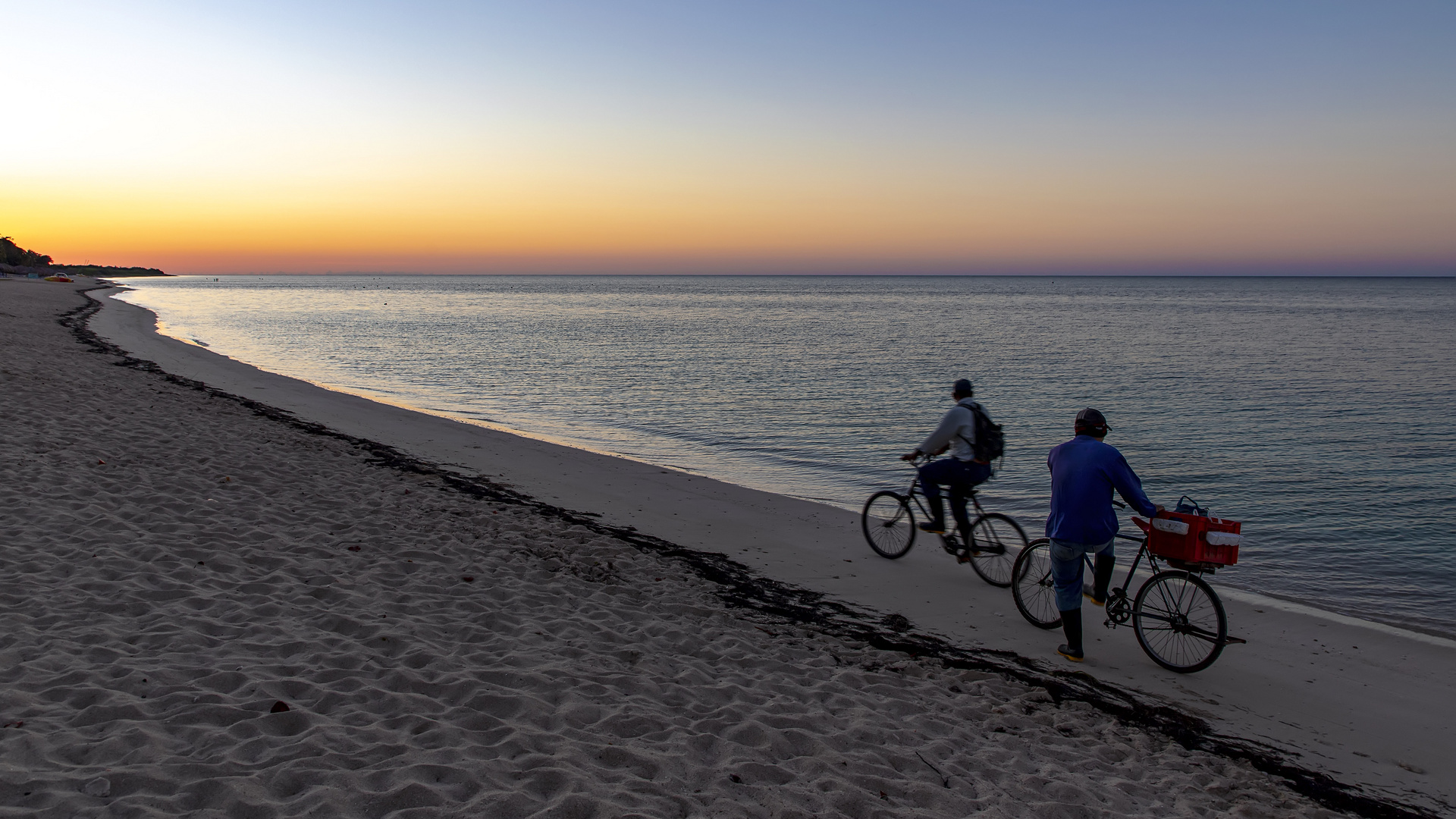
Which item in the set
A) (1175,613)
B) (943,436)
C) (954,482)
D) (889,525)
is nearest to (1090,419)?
(1175,613)

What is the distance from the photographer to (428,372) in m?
35.5

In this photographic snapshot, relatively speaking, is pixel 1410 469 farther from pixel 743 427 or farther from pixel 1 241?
pixel 1 241

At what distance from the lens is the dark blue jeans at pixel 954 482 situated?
8.51 m

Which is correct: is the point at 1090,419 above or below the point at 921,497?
above

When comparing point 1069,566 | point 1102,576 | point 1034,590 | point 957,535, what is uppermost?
point 1069,566

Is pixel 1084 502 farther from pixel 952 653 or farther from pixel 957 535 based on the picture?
pixel 957 535

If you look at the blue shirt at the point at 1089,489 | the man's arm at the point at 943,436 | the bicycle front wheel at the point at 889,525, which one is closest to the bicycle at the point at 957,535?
the bicycle front wheel at the point at 889,525

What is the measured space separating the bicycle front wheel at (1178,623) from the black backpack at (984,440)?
82.6 inches

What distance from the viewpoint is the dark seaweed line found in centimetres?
504

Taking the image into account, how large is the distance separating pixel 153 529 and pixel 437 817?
6301 millimetres

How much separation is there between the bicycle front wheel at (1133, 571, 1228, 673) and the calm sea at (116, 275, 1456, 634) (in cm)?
433

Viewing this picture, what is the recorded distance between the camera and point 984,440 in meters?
8.45

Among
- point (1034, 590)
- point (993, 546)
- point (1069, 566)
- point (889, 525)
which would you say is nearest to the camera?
point (1069, 566)

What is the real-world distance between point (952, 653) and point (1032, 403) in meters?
22.4
